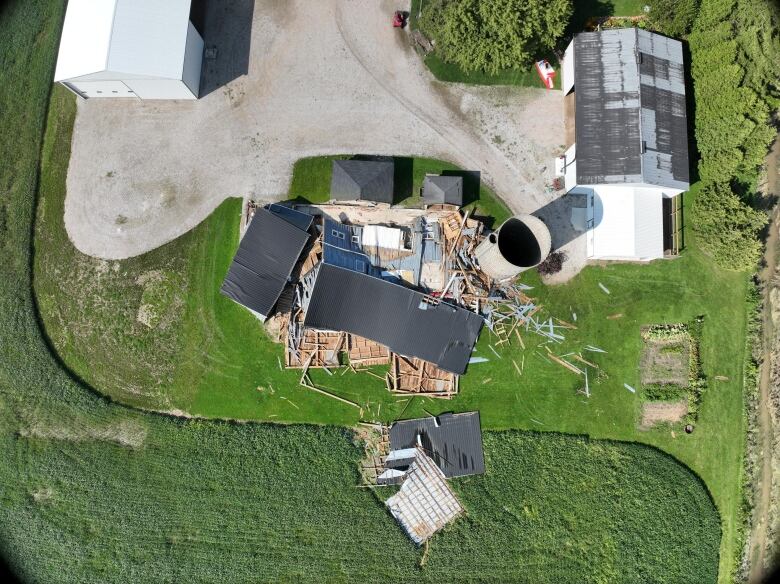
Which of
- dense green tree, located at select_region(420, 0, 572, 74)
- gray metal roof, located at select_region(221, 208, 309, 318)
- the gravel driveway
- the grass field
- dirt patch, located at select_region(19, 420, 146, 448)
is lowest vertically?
the grass field

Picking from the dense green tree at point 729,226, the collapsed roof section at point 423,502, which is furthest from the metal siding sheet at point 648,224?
the collapsed roof section at point 423,502

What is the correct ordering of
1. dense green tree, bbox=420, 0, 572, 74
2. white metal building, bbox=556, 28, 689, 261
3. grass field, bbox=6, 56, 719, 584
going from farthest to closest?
grass field, bbox=6, 56, 719, 584
white metal building, bbox=556, 28, 689, 261
dense green tree, bbox=420, 0, 572, 74

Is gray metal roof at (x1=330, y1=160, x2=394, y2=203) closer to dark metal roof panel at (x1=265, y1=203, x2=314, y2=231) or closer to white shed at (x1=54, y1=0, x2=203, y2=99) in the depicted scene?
dark metal roof panel at (x1=265, y1=203, x2=314, y2=231)

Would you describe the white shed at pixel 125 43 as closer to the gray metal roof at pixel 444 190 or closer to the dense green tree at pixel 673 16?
the gray metal roof at pixel 444 190

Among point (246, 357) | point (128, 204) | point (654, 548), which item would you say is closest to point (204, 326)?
point (246, 357)

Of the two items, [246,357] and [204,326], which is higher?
[204,326]

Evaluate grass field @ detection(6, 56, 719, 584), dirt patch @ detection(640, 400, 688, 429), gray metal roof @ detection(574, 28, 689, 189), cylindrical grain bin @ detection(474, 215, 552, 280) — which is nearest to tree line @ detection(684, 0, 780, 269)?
gray metal roof @ detection(574, 28, 689, 189)

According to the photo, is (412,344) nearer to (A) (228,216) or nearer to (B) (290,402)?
(B) (290,402)

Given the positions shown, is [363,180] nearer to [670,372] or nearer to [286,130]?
[286,130]
